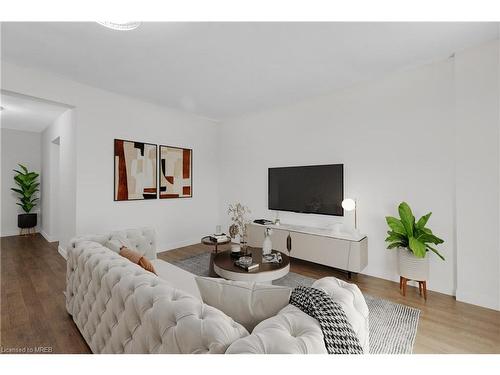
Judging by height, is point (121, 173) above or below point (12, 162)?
below

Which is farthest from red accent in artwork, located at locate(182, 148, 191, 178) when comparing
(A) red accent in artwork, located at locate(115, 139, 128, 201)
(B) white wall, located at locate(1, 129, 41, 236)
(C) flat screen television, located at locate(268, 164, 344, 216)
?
(B) white wall, located at locate(1, 129, 41, 236)

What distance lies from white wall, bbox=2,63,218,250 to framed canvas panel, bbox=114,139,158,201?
98mm

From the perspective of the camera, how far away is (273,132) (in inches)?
175

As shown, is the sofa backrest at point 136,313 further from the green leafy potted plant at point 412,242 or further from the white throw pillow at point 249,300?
the green leafy potted plant at point 412,242

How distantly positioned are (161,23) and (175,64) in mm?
727

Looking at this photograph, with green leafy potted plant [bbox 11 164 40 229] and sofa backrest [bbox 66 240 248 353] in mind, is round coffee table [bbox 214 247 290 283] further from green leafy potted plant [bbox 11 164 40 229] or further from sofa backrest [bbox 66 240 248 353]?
green leafy potted plant [bbox 11 164 40 229]

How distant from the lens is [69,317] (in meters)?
2.22

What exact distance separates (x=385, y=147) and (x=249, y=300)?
2.90 m

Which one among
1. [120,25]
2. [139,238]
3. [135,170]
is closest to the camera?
[120,25]

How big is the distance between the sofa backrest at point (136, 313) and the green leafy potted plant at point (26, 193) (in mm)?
5149

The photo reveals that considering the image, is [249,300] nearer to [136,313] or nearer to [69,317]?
[136,313]

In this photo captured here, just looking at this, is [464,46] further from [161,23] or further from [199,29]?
[161,23]

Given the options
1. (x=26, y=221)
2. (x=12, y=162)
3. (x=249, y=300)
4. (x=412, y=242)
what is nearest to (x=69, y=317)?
(x=249, y=300)
